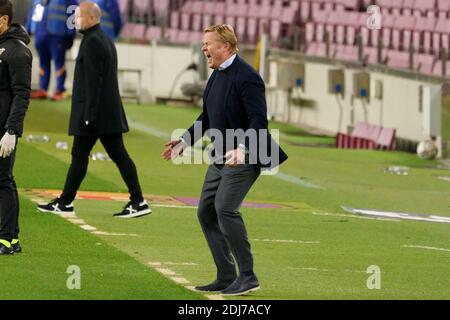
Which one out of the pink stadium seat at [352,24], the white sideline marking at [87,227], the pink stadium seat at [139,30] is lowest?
the pink stadium seat at [139,30]

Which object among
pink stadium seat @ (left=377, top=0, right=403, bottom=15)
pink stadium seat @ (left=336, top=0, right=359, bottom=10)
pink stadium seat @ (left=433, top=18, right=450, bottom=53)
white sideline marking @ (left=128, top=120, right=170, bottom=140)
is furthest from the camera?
pink stadium seat @ (left=336, top=0, right=359, bottom=10)

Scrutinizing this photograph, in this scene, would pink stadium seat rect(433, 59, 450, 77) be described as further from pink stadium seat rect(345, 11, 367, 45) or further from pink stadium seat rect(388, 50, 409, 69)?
pink stadium seat rect(345, 11, 367, 45)

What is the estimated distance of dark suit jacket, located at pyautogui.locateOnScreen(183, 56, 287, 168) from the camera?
37.1 feet

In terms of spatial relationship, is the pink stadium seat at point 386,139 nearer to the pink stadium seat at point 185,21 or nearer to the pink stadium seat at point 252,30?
the pink stadium seat at point 252,30

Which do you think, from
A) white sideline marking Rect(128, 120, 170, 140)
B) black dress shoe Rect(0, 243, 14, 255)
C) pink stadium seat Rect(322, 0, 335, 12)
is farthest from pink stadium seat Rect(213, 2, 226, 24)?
black dress shoe Rect(0, 243, 14, 255)

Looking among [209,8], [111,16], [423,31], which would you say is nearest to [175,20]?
[209,8]

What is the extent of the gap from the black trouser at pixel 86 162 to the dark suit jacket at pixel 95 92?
0.49 ft

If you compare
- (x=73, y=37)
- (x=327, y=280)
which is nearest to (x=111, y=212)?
(x=327, y=280)

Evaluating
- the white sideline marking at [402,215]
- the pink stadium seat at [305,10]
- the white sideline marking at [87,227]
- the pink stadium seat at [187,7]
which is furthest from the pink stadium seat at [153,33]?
the white sideline marking at [87,227]

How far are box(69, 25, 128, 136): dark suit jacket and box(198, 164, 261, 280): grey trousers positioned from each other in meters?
4.44

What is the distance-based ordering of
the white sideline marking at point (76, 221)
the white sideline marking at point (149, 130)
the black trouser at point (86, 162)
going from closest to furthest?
the white sideline marking at point (76, 221)
the black trouser at point (86, 162)
the white sideline marking at point (149, 130)

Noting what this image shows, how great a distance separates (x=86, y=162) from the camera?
53.4 ft

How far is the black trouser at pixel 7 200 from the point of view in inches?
510
